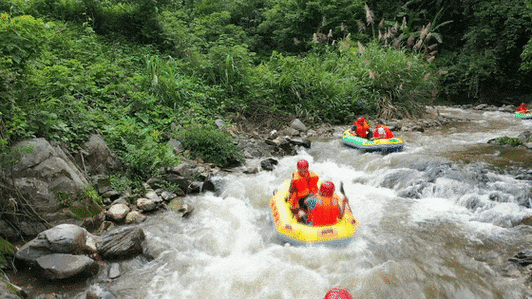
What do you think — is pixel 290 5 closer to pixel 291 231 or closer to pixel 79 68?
pixel 79 68

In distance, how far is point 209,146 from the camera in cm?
738

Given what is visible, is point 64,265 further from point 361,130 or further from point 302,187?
→ point 361,130

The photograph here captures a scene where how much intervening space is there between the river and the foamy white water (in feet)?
0.05

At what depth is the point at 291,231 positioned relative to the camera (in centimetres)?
432

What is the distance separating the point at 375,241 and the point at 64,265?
383cm

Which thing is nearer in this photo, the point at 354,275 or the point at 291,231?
the point at 354,275

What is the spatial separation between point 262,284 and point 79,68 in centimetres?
659

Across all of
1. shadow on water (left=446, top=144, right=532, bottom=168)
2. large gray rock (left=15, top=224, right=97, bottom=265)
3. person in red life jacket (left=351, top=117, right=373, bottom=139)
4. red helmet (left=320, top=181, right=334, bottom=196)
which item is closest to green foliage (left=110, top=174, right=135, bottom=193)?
large gray rock (left=15, top=224, right=97, bottom=265)

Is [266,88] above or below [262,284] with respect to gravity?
above

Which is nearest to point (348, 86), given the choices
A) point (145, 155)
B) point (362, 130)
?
point (362, 130)

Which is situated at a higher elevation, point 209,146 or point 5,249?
point 5,249

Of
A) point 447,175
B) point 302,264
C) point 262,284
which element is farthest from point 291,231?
point 447,175

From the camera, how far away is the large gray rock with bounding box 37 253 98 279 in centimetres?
338

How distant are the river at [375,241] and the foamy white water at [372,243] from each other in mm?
14
